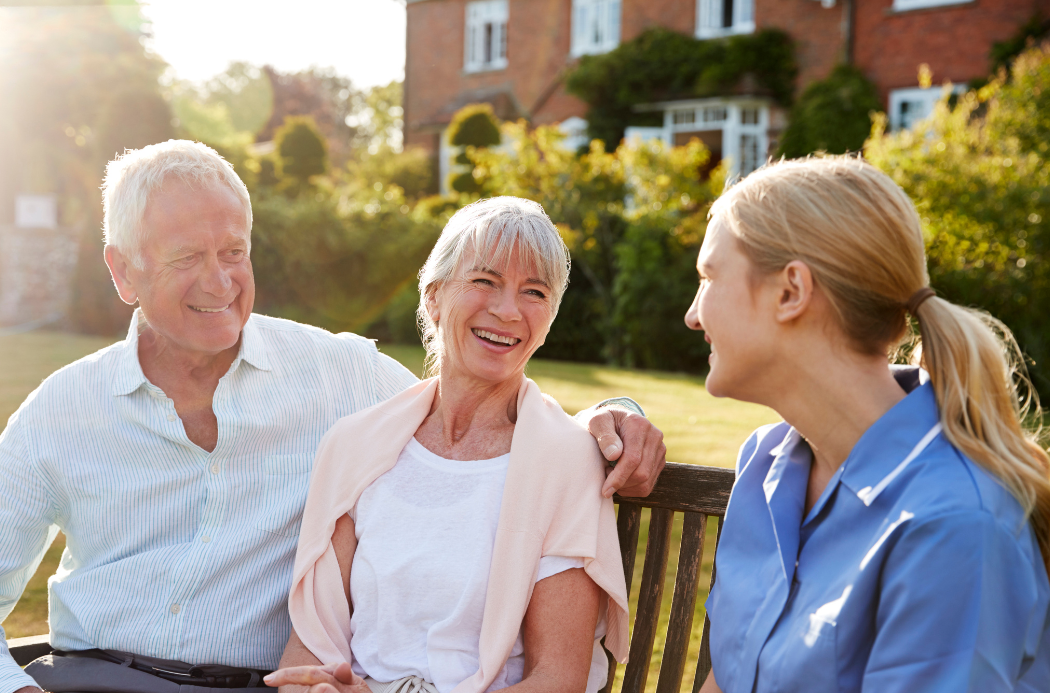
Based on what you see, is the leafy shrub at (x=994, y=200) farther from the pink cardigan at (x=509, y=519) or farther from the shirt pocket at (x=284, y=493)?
the shirt pocket at (x=284, y=493)

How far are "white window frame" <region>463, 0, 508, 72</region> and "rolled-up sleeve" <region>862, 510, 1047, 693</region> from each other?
25.5 metres

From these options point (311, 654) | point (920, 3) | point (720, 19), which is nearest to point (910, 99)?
point (920, 3)

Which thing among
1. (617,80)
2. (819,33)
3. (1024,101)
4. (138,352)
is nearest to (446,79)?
(617,80)

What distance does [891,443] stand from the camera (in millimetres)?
1766

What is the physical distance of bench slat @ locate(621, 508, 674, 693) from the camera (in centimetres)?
249

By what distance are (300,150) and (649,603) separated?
74.5 ft

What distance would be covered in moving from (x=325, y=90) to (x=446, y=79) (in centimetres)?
3465

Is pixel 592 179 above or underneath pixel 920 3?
underneath

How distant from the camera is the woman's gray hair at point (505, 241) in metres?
2.43

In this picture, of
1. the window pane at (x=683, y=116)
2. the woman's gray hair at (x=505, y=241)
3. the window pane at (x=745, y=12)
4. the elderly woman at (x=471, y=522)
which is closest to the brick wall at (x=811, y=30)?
the window pane at (x=745, y=12)

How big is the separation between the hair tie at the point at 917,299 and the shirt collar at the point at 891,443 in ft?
0.50

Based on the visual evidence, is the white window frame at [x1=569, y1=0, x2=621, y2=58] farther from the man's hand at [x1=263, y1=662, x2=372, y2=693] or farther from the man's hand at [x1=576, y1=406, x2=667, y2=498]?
the man's hand at [x1=263, y1=662, x2=372, y2=693]

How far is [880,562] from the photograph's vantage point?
1646 millimetres

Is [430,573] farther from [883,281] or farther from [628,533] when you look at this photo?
[883,281]
